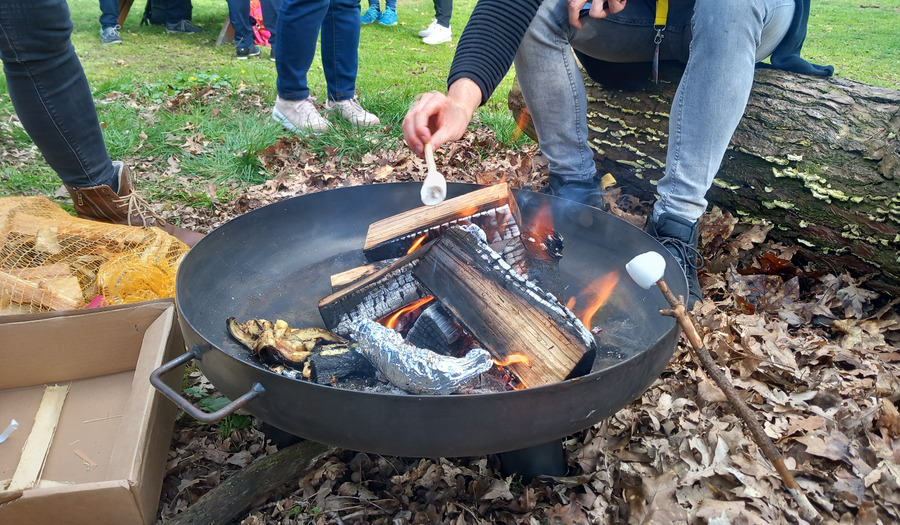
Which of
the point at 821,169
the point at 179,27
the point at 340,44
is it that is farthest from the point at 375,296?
the point at 179,27

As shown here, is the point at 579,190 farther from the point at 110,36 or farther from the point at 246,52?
the point at 110,36

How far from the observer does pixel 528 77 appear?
9.40 feet

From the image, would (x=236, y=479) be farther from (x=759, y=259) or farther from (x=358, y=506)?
(x=759, y=259)

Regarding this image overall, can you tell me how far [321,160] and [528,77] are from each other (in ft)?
6.30

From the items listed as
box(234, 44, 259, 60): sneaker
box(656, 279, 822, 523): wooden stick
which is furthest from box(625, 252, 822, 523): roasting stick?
box(234, 44, 259, 60): sneaker

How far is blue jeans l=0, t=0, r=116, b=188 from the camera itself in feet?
7.93

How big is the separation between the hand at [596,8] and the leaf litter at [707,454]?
1318mm

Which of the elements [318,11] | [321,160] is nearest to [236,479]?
[321,160]

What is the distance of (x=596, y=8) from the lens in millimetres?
2330

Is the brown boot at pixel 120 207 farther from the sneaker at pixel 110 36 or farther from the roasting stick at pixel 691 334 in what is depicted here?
the sneaker at pixel 110 36

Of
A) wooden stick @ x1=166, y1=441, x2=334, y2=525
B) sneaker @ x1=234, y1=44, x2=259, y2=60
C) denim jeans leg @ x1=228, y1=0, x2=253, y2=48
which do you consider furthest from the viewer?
sneaker @ x1=234, y1=44, x2=259, y2=60

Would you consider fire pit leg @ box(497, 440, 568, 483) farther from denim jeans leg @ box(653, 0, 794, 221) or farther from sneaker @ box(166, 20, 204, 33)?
sneaker @ box(166, 20, 204, 33)

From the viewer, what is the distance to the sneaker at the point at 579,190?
2.99 m

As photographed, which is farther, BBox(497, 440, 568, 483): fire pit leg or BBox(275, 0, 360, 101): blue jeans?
BBox(275, 0, 360, 101): blue jeans
